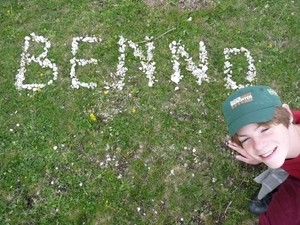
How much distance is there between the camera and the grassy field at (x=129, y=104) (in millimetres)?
4832

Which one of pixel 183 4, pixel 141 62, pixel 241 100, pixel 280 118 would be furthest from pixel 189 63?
pixel 280 118

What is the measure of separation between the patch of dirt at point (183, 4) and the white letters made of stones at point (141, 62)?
0.63m

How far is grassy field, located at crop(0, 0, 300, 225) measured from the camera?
483 centimetres

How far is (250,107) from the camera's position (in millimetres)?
3266

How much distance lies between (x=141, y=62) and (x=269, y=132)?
8.35 feet

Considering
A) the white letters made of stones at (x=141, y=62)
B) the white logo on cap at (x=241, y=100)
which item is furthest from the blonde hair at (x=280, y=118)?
the white letters made of stones at (x=141, y=62)

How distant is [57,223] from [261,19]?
4427 millimetres

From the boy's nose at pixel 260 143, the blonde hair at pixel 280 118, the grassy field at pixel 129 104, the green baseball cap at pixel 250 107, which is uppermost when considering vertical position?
the green baseball cap at pixel 250 107

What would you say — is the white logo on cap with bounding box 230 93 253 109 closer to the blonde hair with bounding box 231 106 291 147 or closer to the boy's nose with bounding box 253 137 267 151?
the blonde hair with bounding box 231 106 291 147

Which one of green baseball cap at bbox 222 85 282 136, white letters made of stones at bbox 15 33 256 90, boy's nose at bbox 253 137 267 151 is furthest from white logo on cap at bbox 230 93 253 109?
white letters made of stones at bbox 15 33 256 90

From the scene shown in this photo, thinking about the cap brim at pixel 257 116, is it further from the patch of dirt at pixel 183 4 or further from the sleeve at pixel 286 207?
the patch of dirt at pixel 183 4

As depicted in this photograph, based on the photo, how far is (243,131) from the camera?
134 inches

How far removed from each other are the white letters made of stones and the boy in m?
1.81

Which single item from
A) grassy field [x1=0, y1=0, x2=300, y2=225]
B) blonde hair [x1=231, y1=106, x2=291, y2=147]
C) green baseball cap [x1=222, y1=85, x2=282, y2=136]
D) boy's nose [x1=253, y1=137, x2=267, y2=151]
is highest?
green baseball cap [x1=222, y1=85, x2=282, y2=136]
